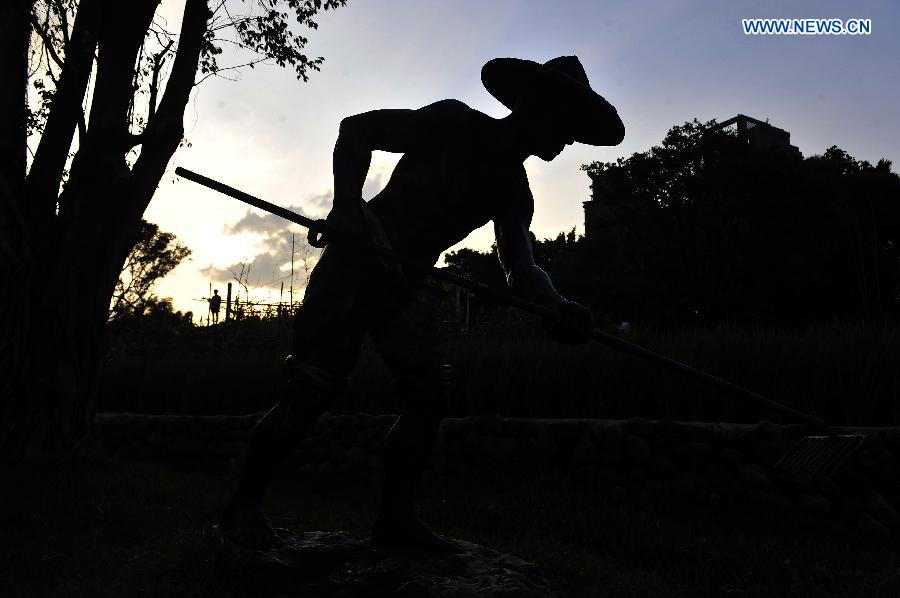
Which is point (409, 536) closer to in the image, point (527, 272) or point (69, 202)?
point (527, 272)

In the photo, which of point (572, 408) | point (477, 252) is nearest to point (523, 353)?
point (572, 408)

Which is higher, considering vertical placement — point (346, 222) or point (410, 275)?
point (346, 222)

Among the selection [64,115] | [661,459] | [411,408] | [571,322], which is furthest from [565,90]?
[64,115]

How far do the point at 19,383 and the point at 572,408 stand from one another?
4.37m

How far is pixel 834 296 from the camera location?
20.7m

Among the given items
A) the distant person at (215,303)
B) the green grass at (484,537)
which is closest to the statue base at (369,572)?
the green grass at (484,537)

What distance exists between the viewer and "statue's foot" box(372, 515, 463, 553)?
3.10 m

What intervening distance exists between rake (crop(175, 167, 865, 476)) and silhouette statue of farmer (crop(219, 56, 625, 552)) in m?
0.12

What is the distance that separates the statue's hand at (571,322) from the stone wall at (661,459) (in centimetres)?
244

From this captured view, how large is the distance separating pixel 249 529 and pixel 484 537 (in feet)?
5.88

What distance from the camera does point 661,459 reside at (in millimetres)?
5430

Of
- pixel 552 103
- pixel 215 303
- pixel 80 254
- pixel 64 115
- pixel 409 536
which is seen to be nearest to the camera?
pixel 552 103

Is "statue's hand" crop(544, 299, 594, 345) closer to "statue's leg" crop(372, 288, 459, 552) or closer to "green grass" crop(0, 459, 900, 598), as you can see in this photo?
"statue's leg" crop(372, 288, 459, 552)

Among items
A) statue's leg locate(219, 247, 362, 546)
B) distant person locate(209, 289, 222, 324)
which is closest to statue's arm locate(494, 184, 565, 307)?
statue's leg locate(219, 247, 362, 546)
